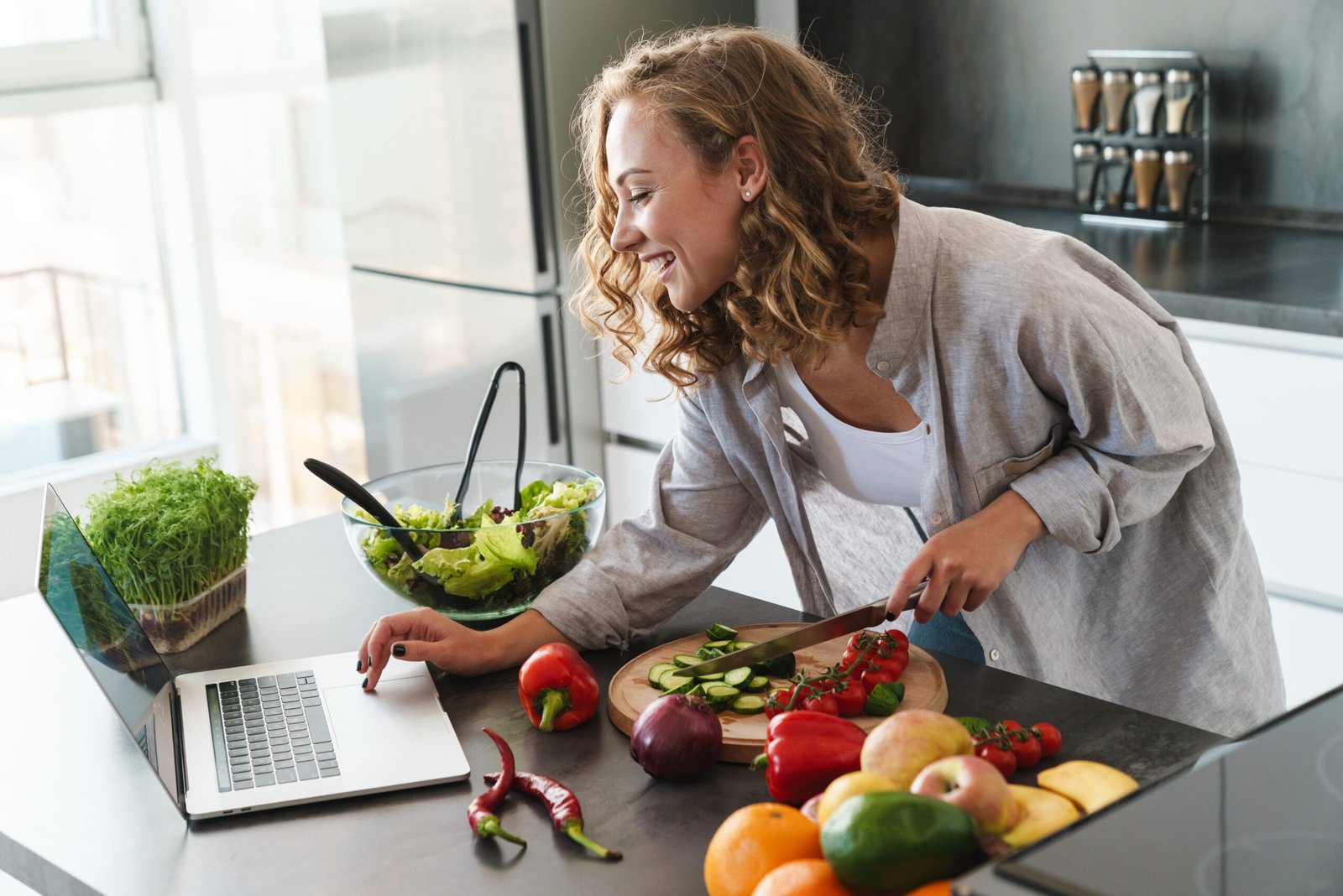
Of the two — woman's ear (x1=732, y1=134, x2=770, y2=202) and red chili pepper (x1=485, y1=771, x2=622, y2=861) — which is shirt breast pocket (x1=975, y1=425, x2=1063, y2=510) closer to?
woman's ear (x1=732, y1=134, x2=770, y2=202)

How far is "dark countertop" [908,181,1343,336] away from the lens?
7.22 ft

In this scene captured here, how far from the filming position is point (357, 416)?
4.18 metres

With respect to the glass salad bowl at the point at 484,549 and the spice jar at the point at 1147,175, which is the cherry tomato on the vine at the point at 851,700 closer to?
the glass salad bowl at the point at 484,549

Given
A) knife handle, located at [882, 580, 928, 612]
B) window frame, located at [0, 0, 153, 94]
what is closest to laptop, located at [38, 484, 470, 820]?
knife handle, located at [882, 580, 928, 612]

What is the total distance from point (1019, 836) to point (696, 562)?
0.71 m

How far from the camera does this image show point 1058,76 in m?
3.07

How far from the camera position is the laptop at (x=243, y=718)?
112 centimetres

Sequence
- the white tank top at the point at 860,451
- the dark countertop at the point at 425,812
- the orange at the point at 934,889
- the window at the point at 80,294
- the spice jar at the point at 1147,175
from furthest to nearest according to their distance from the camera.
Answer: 1. the window at the point at 80,294
2. the spice jar at the point at 1147,175
3. the white tank top at the point at 860,451
4. the dark countertop at the point at 425,812
5. the orange at the point at 934,889

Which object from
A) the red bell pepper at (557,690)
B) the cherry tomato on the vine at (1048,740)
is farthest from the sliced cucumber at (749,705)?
the cherry tomato on the vine at (1048,740)

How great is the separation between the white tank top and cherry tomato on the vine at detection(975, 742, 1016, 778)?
531 mm

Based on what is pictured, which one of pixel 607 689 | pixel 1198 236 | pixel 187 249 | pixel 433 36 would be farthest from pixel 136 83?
pixel 607 689

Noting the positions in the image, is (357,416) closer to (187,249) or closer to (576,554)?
(187,249)

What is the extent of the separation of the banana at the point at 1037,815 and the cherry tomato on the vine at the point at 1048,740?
231 millimetres

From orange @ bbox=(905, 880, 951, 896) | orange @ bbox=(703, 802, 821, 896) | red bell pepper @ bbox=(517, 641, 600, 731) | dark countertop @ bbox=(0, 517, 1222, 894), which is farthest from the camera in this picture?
red bell pepper @ bbox=(517, 641, 600, 731)
